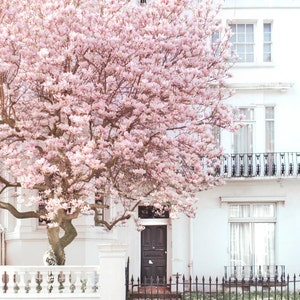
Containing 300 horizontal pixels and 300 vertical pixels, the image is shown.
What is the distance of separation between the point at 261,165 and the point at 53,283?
35.1 ft

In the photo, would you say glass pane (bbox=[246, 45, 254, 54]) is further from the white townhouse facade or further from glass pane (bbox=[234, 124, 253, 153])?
glass pane (bbox=[234, 124, 253, 153])

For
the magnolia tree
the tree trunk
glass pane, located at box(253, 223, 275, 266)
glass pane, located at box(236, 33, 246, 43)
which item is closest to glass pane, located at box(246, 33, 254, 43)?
glass pane, located at box(236, 33, 246, 43)

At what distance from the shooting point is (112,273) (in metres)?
15.4

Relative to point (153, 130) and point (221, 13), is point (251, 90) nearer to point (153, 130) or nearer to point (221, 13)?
point (221, 13)

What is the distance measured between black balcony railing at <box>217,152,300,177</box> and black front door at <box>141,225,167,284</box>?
10.4 ft

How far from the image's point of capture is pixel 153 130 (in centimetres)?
Result: 1752

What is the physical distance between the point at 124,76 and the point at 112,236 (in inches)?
333

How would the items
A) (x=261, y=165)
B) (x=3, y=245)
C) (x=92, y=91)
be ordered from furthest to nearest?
(x=261, y=165) → (x=3, y=245) → (x=92, y=91)

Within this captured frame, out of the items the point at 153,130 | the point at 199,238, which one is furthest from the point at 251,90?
the point at 153,130

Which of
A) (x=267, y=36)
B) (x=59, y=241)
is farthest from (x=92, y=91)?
(x=267, y=36)

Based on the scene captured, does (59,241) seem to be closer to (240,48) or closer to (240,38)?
(240,48)

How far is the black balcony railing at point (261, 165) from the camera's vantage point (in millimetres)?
24328

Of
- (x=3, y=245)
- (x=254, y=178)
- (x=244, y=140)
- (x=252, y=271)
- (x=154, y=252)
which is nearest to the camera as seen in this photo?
(x=3, y=245)

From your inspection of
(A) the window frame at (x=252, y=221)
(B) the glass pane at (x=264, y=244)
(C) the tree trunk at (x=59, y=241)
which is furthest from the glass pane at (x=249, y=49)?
(C) the tree trunk at (x=59, y=241)
